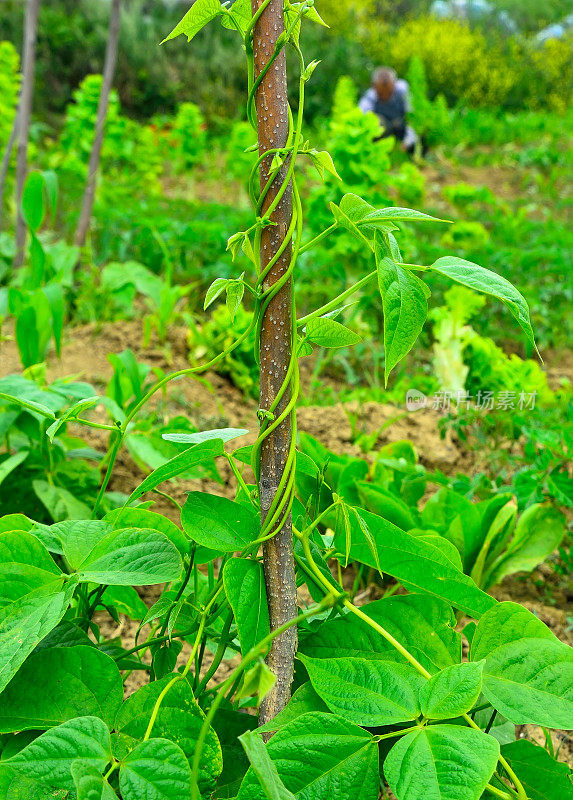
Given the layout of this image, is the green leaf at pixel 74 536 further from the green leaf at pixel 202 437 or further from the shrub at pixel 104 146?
the shrub at pixel 104 146

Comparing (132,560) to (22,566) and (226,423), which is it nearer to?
(22,566)

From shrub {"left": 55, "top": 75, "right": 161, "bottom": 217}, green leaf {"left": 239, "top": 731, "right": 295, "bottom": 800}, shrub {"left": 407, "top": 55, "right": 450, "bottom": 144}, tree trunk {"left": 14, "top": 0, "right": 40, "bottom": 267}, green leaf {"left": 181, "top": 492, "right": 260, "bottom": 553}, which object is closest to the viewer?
green leaf {"left": 239, "top": 731, "right": 295, "bottom": 800}

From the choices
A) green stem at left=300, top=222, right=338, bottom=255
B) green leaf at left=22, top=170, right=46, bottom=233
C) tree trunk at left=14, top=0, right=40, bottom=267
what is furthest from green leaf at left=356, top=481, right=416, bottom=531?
tree trunk at left=14, top=0, right=40, bottom=267

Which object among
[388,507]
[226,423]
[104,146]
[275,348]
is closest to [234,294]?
[275,348]

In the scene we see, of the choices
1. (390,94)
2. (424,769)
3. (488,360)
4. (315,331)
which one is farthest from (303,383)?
(390,94)

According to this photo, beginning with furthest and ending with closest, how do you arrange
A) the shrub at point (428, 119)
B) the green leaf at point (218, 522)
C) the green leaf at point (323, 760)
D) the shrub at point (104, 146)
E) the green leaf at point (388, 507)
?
the shrub at point (428, 119)
the shrub at point (104, 146)
the green leaf at point (388, 507)
the green leaf at point (218, 522)
the green leaf at point (323, 760)

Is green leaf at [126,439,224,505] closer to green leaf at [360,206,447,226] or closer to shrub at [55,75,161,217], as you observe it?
green leaf at [360,206,447,226]

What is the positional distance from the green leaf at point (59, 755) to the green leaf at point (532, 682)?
0.34 metres

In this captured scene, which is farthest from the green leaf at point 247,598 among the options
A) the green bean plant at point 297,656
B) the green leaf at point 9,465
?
the green leaf at point 9,465

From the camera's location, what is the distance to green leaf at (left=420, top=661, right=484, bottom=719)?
0.60 metres

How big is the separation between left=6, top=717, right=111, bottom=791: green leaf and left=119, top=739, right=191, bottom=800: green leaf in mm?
26

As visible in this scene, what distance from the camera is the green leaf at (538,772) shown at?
2.26 feet

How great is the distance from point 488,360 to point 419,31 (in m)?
13.8

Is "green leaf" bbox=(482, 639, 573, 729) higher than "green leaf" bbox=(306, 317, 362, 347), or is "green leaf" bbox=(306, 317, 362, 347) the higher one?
"green leaf" bbox=(306, 317, 362, 347)
